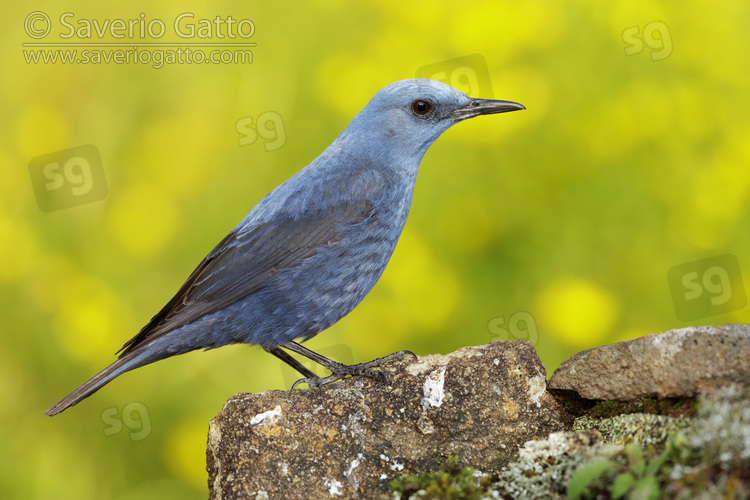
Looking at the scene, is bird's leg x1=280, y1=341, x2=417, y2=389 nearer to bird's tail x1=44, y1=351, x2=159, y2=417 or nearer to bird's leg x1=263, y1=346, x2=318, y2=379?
bird's leg x1=263, y1=346, x2=318, y2=379

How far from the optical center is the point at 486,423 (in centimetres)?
399

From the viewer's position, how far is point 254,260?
4.66 meters

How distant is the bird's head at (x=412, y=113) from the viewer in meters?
4.94

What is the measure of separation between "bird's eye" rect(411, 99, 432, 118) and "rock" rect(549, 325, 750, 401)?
182cm

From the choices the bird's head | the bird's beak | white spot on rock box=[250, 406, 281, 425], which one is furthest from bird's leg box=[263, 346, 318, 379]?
the bird's beak

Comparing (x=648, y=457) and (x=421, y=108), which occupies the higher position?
(x=421, y=108)

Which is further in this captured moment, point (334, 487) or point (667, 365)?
point (334, 487)

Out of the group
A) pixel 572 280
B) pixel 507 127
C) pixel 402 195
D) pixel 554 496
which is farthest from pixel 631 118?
pixel 554 496

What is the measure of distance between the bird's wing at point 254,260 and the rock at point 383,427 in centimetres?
68

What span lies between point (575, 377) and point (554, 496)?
30.1 inches

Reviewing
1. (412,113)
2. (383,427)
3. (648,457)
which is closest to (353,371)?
(383,427)

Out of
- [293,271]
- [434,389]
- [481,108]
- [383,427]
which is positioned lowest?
[383,427]

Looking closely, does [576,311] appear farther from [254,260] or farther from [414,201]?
[254,260]

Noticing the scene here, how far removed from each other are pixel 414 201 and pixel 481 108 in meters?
1.19
